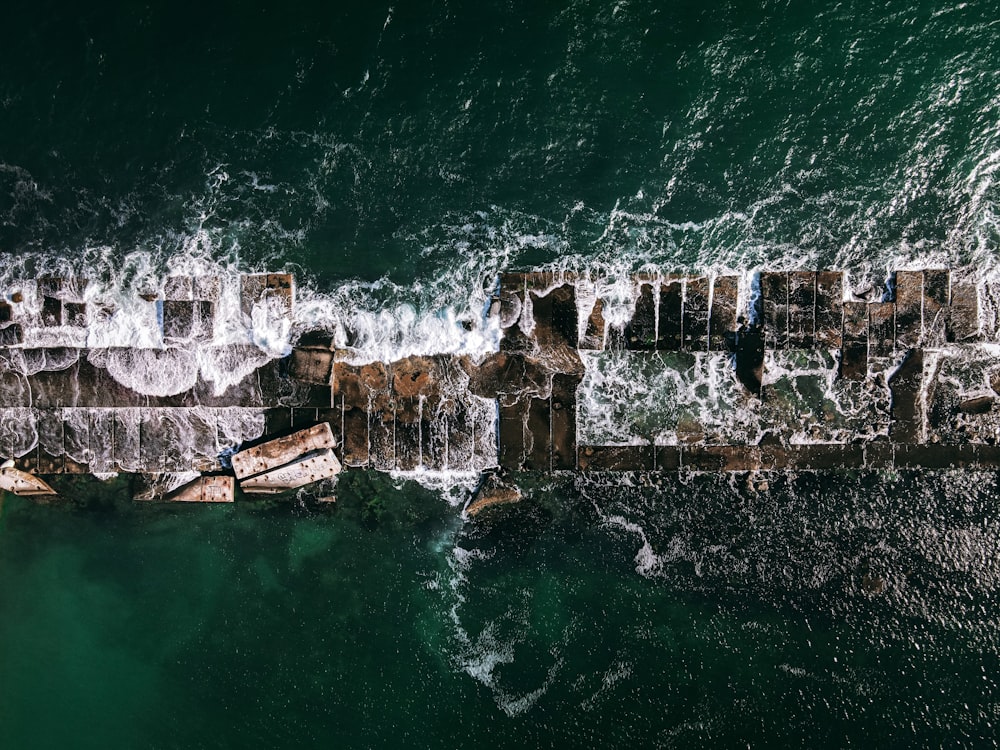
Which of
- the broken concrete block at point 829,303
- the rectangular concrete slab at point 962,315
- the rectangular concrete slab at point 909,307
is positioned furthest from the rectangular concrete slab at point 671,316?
the rectangular concrete slab at point 962,315

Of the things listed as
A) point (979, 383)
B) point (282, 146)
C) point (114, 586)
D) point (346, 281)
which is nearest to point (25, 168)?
point (282, 146)

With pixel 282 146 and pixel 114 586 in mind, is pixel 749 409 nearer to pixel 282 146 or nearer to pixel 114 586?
pixel 282 146

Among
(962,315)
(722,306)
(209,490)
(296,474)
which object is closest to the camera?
(962,315)

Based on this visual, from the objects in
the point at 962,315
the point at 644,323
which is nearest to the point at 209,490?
the point at 644,323

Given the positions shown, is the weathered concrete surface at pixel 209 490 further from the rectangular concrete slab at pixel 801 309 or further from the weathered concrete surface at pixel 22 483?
the rectangular concrete slab at pixel 801 309

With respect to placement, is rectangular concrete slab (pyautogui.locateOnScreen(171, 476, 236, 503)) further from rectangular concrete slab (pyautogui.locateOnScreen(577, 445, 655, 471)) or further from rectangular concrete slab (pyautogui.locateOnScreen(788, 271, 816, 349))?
rectangular concrete slab (pyautogui.locateOnScreen(788, 271, 816, 349))

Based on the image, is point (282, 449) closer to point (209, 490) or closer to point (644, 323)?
point (209, 490)
